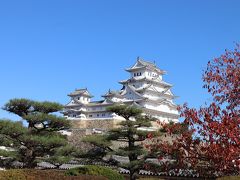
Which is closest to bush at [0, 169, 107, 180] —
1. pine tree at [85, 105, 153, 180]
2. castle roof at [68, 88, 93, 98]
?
pine tree at [85, 105, 153, 180]

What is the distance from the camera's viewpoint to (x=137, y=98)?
41.0m

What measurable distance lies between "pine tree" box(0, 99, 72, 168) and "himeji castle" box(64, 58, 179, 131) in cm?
2248

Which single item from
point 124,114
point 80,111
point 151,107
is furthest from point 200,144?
point 80,111

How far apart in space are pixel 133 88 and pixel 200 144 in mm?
35747

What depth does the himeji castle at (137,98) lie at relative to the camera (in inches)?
1614

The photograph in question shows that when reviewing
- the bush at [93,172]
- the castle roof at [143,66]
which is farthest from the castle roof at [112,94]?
the bush at [93,172]

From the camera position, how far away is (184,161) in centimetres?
781

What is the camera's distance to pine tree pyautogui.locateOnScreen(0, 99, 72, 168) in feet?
50.2

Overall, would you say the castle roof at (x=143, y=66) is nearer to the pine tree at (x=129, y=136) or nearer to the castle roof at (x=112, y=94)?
the castle roof at (x=112, y=94)

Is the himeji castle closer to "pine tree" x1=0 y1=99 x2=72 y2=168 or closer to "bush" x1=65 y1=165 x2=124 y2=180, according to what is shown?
"pine tree" x1=0 y1=99 x2=72 y2=168

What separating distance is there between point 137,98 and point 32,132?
1003 inches

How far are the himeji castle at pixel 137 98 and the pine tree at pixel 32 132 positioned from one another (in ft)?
73.8

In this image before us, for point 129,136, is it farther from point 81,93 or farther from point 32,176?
point 81,93

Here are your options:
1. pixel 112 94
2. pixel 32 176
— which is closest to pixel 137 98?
pixel 112 94
